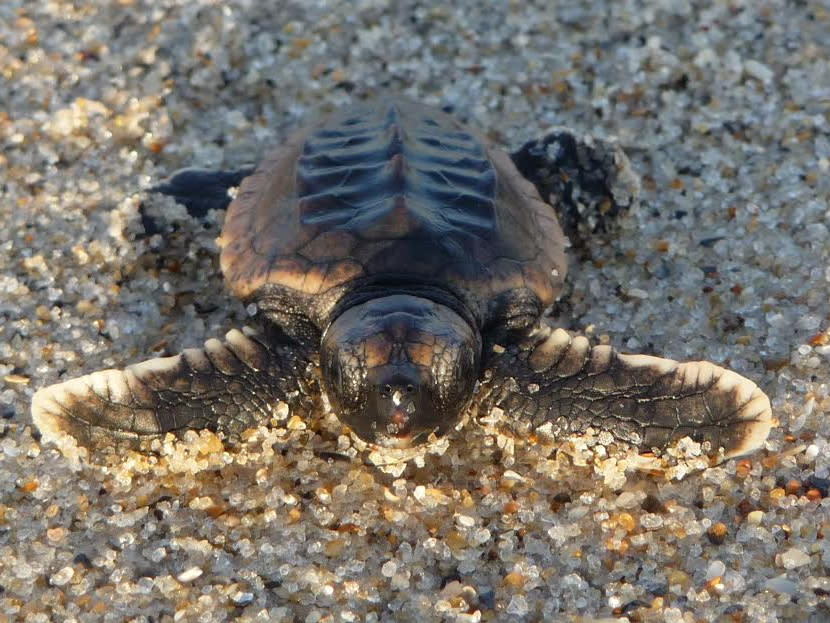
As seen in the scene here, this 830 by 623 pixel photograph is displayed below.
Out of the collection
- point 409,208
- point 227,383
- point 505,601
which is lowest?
point 505,601

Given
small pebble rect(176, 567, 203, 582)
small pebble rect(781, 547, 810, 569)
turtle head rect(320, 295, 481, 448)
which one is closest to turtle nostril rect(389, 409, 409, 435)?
turtle head rect(320, 295, 481, 448)

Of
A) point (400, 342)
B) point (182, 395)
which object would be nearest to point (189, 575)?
point (182, 395)

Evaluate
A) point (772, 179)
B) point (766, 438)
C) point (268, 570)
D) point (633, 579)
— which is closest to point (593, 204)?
point (772, 179)

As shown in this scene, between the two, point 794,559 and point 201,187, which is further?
point 201,187

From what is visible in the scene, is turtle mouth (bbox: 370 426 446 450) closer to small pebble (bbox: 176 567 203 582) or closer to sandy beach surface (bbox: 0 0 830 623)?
sandy beach surface (bbox: 0 0 830 623)

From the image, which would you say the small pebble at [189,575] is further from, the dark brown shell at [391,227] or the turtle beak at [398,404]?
the dark brown shell at [391,227]

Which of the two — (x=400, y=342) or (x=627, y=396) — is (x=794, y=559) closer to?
(x=627, y=396)

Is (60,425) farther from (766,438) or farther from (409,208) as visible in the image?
(766,438)
